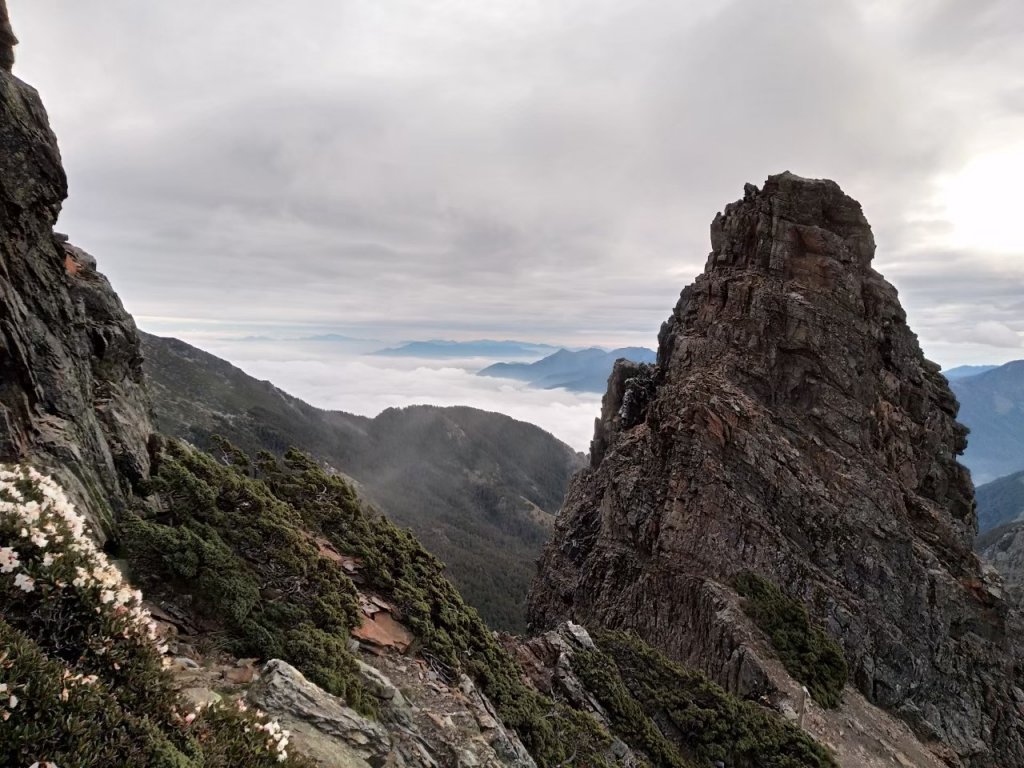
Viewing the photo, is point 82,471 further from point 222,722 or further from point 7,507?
point 222,722

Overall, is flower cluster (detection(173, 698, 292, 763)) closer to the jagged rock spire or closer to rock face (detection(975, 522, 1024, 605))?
the jagged rock spire

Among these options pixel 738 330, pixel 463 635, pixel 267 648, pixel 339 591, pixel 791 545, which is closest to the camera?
pixel 267 648

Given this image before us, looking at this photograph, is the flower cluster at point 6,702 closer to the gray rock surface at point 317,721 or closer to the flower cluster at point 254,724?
the flower cluster at point 254,724

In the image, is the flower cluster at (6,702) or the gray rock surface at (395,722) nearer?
the flower cluster at (6,702)

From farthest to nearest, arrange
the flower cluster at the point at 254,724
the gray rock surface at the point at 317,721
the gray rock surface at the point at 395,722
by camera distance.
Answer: the gray rock surface at the point at 395,722, the gray rock surface at the point at 317,721, the flower cluster at the point at 254,724

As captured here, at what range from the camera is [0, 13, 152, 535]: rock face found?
12711 millimetres

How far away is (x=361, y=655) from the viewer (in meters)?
15.5

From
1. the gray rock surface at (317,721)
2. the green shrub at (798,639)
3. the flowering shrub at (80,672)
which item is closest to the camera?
the flowering shrub at (80,672)

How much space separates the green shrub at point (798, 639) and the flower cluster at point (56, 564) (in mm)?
35899

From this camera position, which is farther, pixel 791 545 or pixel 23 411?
pixel 791 545

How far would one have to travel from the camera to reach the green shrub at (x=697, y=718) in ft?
75.6

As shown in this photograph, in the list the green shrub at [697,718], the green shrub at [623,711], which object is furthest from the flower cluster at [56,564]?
the green shrub at [697,718]

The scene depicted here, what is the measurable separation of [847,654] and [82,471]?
4322cm

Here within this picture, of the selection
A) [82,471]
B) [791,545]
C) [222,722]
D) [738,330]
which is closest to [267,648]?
[222,722]
